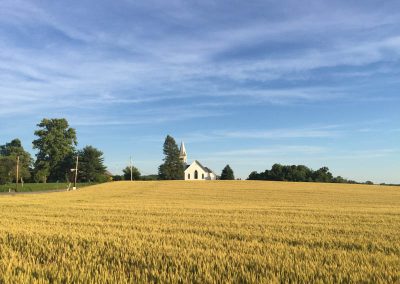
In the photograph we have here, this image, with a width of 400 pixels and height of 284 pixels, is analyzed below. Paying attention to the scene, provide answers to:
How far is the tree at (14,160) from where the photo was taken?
95050mm

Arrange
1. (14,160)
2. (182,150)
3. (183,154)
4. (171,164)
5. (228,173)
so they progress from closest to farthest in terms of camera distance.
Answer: (14,160) → (171,164) → (228,173) → (183,154) → (182,150)

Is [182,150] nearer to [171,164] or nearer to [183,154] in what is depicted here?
[183,154]

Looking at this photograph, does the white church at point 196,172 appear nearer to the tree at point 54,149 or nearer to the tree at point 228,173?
the tree at point 228,173

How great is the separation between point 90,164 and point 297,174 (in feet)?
206

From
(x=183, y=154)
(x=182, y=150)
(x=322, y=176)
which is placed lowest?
(x=322, y=176)

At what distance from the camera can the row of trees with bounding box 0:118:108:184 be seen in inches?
4409

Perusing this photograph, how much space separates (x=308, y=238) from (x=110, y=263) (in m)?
5.76

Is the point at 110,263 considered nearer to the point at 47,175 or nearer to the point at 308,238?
the point at 308,238

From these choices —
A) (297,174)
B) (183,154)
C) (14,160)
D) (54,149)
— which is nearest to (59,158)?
(54,149)

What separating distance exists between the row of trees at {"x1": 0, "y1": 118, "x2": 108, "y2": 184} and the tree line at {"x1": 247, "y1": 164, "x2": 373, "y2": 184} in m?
52.5

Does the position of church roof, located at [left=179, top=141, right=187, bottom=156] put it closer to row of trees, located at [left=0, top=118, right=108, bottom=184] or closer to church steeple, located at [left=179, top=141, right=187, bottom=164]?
church steeple, located at [left=179, top=141, right=187, bottom=164]

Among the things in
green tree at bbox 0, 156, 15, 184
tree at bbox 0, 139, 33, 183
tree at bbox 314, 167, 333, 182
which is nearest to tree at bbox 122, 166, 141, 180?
tree at bbox 0, 139, 33, 183

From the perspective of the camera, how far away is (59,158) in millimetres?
116688

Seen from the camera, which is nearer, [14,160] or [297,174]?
[14,160]
